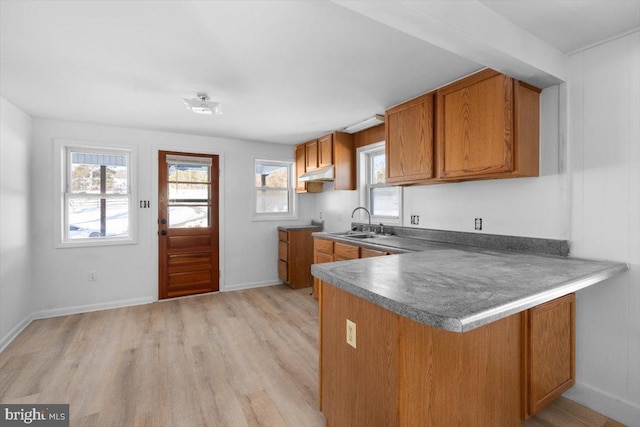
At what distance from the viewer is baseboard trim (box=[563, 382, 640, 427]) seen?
178cm

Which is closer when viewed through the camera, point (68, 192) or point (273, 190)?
point (68, 192)

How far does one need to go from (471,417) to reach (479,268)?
0.70 meters

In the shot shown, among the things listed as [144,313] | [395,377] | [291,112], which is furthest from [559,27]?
[144,313]

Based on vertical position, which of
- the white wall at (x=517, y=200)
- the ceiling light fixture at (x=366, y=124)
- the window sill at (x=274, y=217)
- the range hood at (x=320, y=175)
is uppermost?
the ceiling light fixture at (x=366, y=124)

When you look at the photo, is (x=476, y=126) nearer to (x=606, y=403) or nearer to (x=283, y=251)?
(x=606, y=403)

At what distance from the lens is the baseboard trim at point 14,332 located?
2.77m

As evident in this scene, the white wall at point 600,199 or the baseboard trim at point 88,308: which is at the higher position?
the white wall at point 600,199

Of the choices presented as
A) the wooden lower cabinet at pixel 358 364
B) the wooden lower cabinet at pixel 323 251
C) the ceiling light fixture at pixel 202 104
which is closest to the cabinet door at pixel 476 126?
the wooden lower cabinet at pixel 358 364

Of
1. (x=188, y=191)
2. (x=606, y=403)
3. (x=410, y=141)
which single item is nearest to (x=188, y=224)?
(x=188, y=191)

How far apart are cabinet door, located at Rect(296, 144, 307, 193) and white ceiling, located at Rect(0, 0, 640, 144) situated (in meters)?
1.59

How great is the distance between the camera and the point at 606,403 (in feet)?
6.16

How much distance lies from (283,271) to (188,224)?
1596 mm

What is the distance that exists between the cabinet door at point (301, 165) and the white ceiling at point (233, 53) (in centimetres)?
159

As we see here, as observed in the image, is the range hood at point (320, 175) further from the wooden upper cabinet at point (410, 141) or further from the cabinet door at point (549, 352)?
the cabinet door at point (549, 352)
